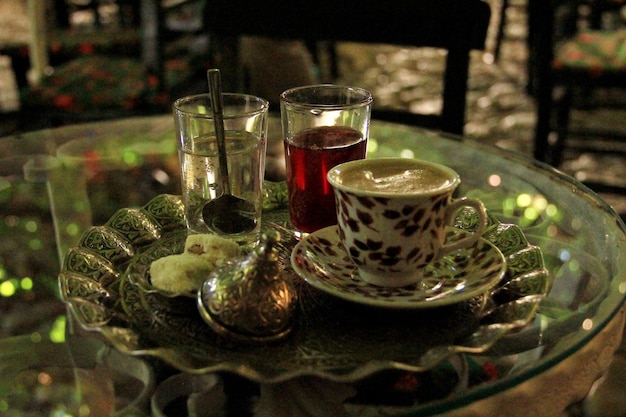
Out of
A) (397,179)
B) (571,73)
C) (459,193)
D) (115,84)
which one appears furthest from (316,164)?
(571,73)

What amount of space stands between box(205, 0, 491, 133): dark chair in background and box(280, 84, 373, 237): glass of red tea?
626mm

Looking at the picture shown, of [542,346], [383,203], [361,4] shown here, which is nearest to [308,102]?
[383,203]

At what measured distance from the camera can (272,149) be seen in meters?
1.02

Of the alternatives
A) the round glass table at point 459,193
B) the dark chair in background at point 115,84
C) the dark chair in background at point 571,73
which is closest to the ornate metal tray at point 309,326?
the round glass table at point 459,193

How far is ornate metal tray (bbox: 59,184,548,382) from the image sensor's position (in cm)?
45

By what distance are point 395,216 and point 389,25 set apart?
0.94 meters

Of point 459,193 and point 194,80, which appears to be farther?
point 194,80

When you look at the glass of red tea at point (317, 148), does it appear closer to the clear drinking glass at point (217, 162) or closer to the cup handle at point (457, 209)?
the clear drinking glass at point (217, 162)

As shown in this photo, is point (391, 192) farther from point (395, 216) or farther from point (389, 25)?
point (389, 25)

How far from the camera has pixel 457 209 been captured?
53 centimetres

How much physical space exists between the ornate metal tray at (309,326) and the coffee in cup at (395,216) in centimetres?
4

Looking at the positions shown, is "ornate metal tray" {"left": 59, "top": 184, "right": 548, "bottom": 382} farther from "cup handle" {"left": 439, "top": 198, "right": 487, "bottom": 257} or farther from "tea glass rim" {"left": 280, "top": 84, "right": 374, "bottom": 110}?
"tea glass rim" {"left": 280, "top": 84, "right": 374, "bottom": 110}

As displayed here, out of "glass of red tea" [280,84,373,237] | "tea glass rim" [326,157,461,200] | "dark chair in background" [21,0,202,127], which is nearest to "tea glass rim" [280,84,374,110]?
"glass of red tea" [280,84,373,237]

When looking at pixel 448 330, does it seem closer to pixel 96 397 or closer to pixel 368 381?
pixel 368 381
